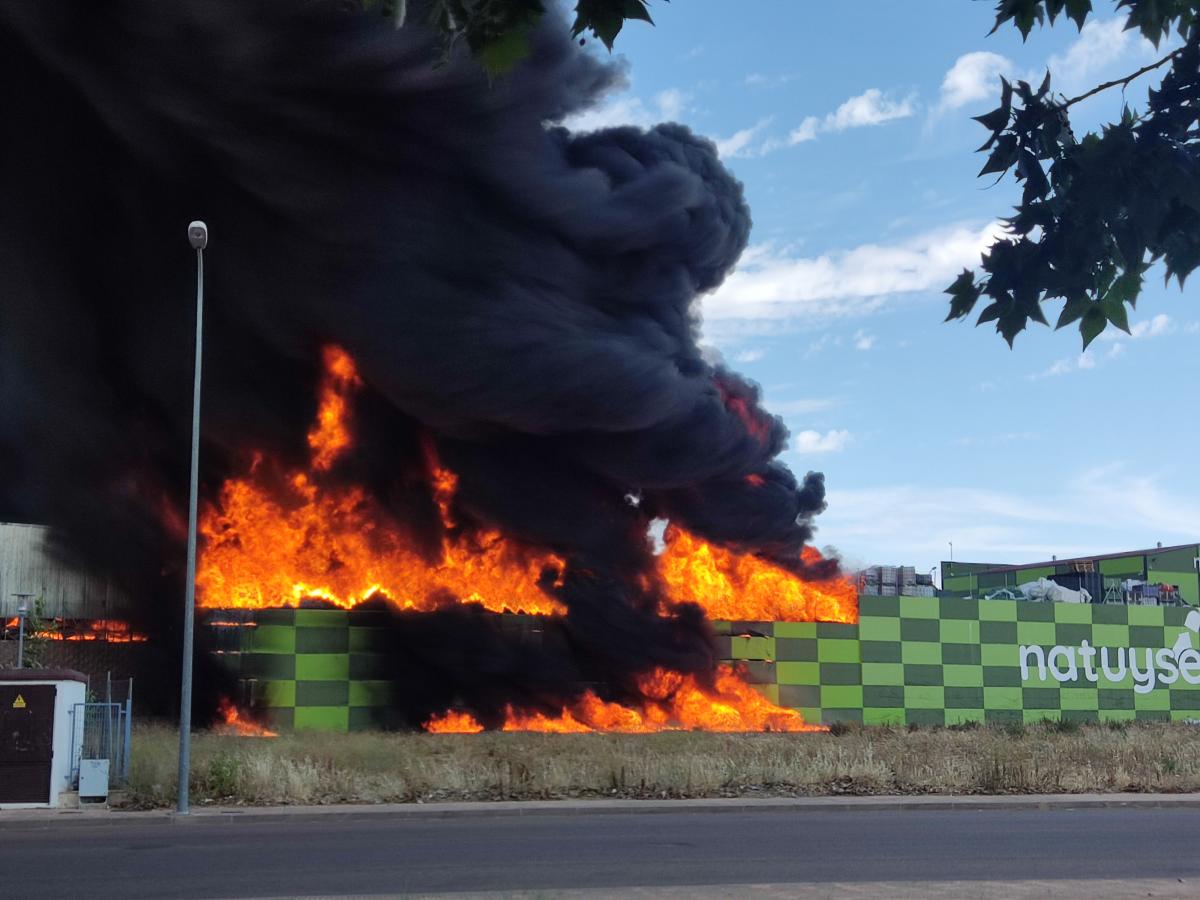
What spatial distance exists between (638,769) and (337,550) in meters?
15.6

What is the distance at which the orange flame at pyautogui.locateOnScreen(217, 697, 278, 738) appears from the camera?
85.0 ft

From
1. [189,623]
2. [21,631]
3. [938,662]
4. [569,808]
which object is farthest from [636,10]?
[938,662]

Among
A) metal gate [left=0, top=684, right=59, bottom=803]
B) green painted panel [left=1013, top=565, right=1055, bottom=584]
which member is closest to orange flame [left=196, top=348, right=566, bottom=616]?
metal gate [left=0, top=684, right=59, bottom=803]

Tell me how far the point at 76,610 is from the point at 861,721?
59.5ft

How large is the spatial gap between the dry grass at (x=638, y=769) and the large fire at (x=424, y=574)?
7359 mm

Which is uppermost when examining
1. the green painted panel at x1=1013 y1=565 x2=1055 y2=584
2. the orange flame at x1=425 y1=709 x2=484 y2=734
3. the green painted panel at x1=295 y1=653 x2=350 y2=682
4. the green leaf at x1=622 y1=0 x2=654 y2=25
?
the green painted panel at x1=1013 y1=565 x2=1055 y2=584

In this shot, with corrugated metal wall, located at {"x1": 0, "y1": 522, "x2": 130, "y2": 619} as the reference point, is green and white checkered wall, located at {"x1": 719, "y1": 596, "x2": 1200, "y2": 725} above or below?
below

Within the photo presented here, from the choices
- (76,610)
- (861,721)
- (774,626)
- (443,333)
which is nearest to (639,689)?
(774,626)

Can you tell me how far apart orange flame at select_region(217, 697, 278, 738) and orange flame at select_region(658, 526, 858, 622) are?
9.96 metres

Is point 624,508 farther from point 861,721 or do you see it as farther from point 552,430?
point 861,721

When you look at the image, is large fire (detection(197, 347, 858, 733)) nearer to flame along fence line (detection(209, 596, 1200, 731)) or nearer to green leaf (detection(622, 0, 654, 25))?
flame along fence line (detection(209, 596, 1200, 731))

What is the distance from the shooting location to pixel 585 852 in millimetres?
10008

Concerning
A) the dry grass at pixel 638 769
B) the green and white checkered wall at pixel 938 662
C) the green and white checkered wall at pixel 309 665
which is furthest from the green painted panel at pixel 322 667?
the green and white checkered wall at pixel 938 662

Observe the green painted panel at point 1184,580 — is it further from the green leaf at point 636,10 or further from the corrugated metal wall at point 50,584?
the green leaf at point 636,10
